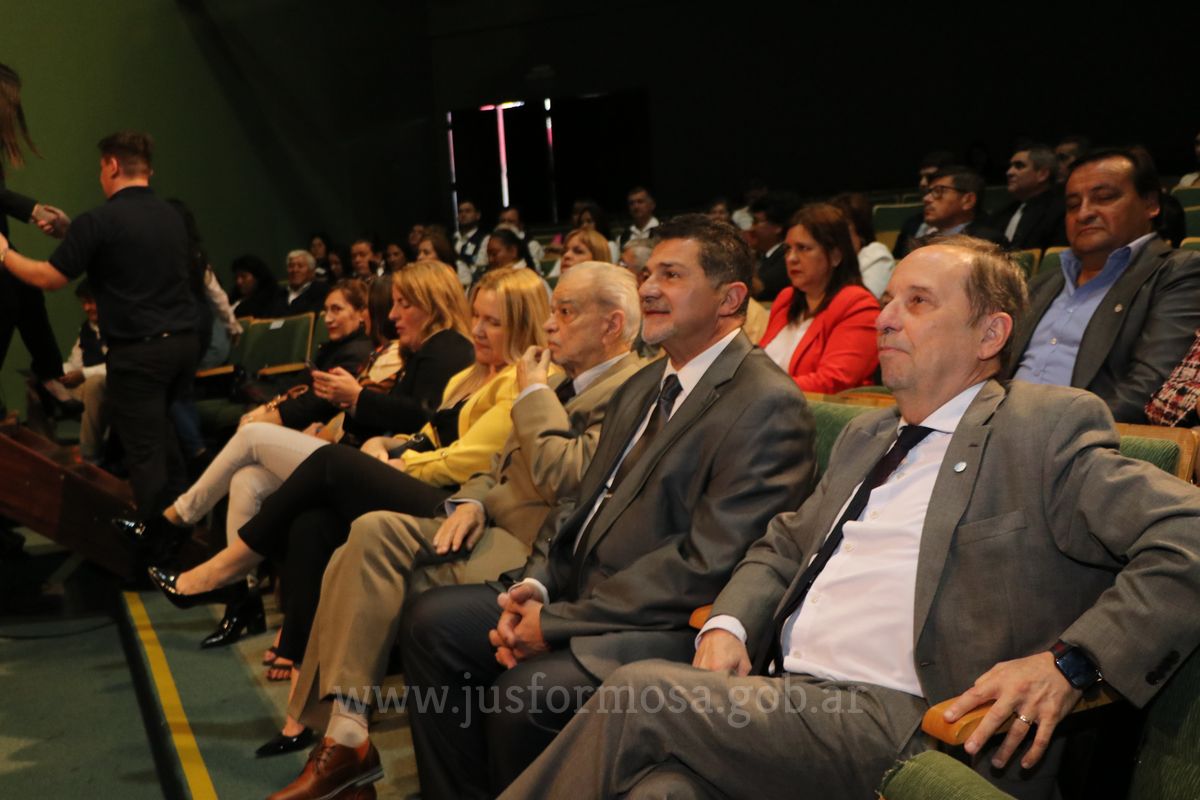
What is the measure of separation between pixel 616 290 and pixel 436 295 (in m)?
1.17

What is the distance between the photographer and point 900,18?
10.4 meters

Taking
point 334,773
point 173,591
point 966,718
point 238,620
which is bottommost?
point 238,620

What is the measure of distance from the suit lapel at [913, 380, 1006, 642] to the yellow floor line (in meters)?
1.73

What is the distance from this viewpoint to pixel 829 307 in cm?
343

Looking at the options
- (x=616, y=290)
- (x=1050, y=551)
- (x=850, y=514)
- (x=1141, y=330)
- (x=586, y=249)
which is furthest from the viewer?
(x=586, y=249)

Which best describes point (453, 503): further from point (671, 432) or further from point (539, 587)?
point (671, 432)

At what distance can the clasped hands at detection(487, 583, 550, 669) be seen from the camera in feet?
6.72

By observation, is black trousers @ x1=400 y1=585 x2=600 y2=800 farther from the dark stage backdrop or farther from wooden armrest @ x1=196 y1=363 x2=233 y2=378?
the dark stage backdrop

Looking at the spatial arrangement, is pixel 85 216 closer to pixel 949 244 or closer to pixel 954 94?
pixel 949 244

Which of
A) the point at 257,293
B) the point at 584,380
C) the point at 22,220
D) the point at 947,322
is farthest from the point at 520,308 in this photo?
the point at 257,293

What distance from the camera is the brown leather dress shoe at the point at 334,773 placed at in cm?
233

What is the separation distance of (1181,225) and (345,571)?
2.88 meters

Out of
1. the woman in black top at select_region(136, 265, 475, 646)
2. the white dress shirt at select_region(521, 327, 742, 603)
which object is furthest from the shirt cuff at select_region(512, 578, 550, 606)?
the woman in black top at select_region(136, 265, 475, 646)

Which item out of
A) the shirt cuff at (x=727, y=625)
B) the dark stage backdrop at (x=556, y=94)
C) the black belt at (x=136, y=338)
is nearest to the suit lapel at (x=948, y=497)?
the shirt cuff at (x=727, y=625)
